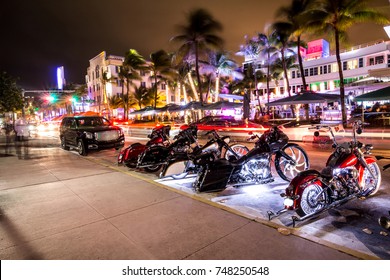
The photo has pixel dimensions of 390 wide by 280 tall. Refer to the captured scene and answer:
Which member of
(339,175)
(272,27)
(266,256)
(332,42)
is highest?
(272,27)

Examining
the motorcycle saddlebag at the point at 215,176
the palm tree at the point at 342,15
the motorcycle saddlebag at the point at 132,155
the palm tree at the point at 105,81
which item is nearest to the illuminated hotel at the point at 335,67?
the palm tree at the point at 342,15

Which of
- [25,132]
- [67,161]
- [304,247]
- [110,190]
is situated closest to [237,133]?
[67,161]

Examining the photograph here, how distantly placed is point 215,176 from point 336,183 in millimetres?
2204

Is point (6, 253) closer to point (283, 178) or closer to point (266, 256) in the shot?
point (266, 256)

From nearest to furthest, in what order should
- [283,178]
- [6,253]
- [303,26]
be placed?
[6,253] < [283,178] < [303,26]

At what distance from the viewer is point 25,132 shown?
22453 mm

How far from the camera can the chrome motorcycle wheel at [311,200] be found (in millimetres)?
4316

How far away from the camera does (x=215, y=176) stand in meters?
5.79

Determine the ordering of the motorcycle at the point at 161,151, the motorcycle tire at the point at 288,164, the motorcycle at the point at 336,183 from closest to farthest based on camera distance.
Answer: the motorcycle at the point at 336,183 → the motorcycle tire at the point at 288,164 → the motorcycle at the point at 161,151

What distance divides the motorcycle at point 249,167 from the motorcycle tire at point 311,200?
1.75 meters

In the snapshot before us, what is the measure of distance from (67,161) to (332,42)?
72.8 feet

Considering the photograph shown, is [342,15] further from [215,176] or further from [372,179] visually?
[215,176]

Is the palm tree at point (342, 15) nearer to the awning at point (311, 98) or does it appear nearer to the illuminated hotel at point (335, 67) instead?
the awning at point (311, 98)

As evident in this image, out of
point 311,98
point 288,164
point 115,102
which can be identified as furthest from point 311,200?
point 115,102
